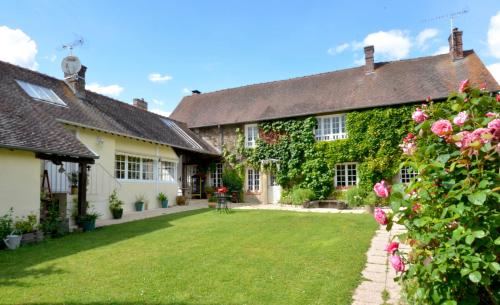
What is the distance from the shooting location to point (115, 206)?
41.1 ft

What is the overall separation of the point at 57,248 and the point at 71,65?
33.1 feet

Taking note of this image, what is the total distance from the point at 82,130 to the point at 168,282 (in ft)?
30.3

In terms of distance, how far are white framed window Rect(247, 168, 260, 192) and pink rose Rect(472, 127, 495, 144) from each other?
17375mm

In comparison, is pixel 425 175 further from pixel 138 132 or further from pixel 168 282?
pixel 138 132

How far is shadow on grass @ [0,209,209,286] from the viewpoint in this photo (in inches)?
213

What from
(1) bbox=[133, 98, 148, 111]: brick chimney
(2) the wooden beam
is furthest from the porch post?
(1) bbox=[133, 98, 148, 111]: brick chimney

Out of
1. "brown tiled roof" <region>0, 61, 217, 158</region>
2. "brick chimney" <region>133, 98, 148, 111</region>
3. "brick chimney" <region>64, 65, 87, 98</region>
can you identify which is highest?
"brick chimney" <region>133, 98, 148, 111</region>

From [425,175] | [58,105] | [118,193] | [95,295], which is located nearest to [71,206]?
[118,193]

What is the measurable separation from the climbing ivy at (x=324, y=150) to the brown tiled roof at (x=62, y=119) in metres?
3.20

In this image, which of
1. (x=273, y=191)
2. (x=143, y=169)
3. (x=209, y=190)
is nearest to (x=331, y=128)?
(x=273, y=191)

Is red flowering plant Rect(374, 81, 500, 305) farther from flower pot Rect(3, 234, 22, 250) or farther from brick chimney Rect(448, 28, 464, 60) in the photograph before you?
brick chimney Rect(448, 28, 464, 60)

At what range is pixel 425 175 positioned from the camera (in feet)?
7.79

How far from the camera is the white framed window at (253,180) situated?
63.7ft

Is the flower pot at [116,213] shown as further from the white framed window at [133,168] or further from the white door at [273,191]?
the white door at [273,191]
